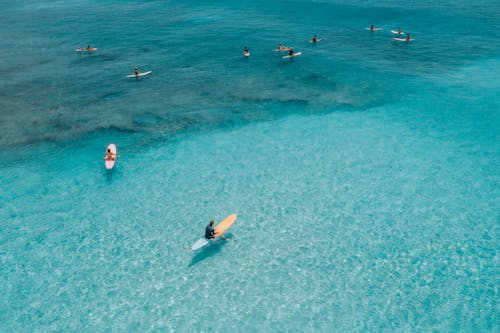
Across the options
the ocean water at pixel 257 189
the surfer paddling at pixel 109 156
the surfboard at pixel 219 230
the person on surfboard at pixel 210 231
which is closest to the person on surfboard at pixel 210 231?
the person on surfboard at pixel 210 231

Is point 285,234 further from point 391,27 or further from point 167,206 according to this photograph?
point 391,27

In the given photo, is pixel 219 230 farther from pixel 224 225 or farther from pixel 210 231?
pixel 210 231

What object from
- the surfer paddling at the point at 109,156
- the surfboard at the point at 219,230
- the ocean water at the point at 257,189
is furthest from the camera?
the surfer paddling at the point at 109,156

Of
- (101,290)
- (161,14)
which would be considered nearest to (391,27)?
(161,14)

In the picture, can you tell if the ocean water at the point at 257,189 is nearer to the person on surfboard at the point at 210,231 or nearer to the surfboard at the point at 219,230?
the surfboard at the point at 219,230

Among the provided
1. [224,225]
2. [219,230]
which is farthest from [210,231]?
[224,225]
